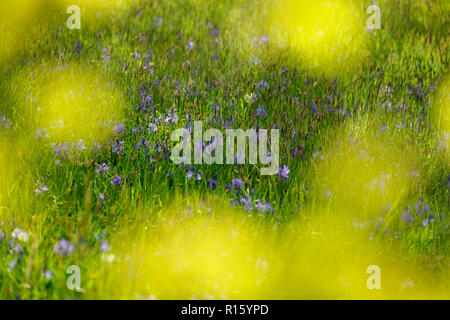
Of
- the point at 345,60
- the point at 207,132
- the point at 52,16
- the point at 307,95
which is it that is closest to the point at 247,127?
the point at 207,132

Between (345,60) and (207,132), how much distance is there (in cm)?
198

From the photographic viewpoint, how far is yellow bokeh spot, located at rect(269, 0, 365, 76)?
4355mm

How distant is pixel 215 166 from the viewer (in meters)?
2.79

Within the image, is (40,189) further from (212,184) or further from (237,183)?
(237,183)

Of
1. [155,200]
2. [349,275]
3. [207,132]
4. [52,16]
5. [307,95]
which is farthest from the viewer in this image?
[52,16]

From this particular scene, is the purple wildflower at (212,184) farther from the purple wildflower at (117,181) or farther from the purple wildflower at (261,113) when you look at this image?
the purple wildflower at (261,113)

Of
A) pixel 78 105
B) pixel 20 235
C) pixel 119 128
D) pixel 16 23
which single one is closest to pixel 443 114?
pixel 119 128

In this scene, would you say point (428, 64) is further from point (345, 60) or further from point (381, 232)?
point (381, 232)

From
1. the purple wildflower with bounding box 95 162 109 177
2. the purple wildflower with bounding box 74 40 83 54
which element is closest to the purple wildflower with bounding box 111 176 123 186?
the purple wildflower with bounding box 95 162 109 177

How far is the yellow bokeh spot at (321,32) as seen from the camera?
4.36m

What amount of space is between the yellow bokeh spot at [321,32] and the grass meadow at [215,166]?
0.04 m

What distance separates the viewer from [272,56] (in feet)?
14.1

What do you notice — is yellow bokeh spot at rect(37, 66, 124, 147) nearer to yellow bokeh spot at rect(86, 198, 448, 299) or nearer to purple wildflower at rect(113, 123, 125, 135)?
purple wildflower at rect(113, 123, 125, 135)

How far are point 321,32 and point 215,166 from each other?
2.88 meters
